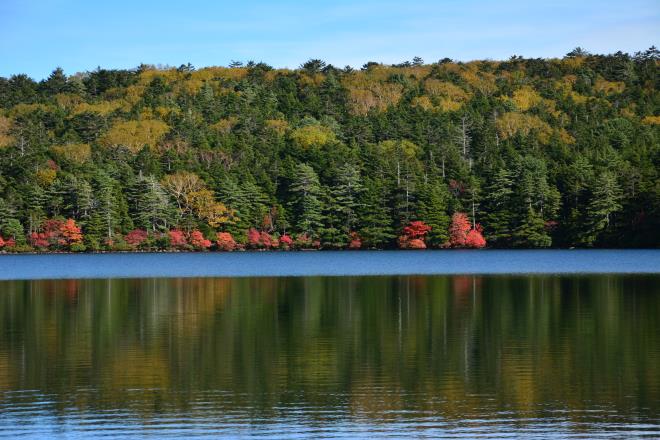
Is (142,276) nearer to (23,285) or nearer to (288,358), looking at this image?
(23,285)

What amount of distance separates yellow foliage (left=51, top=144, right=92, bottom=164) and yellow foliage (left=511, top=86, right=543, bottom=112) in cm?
6332

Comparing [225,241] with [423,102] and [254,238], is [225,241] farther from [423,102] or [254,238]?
[423,102]

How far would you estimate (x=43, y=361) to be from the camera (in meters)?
28.0

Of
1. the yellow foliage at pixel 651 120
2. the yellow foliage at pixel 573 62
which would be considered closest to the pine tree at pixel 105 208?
the yellow foliage at pixel 651 120

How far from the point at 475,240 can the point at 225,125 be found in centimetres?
4558

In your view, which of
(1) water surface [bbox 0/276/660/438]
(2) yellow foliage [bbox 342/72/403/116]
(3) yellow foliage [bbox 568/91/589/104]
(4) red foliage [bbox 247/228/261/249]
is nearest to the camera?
(1) water surface [bbox 0/276/660/438]

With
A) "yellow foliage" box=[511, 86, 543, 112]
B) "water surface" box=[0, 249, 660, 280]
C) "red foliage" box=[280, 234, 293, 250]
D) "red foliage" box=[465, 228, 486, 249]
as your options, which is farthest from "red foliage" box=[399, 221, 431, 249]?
"yellow foliage" box=[511, 86, 543, 112]

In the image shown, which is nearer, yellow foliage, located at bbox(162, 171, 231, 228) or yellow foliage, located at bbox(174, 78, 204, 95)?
yellow foliage, located at bbox(162, 171, 231, 228)

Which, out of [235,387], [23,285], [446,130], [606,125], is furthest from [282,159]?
[235,387]

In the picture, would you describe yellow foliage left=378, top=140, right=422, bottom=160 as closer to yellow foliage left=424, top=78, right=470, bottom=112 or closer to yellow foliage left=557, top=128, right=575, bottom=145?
yellow foliage left=557, top=128, right=575, bottom=145

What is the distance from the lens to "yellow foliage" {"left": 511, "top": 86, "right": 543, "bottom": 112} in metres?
156

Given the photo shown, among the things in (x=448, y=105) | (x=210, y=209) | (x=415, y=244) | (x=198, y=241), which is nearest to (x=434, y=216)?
(x=415, y=244)

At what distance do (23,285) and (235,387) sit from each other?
3608 centimetres

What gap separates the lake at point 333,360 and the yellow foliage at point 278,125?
3321 inches
